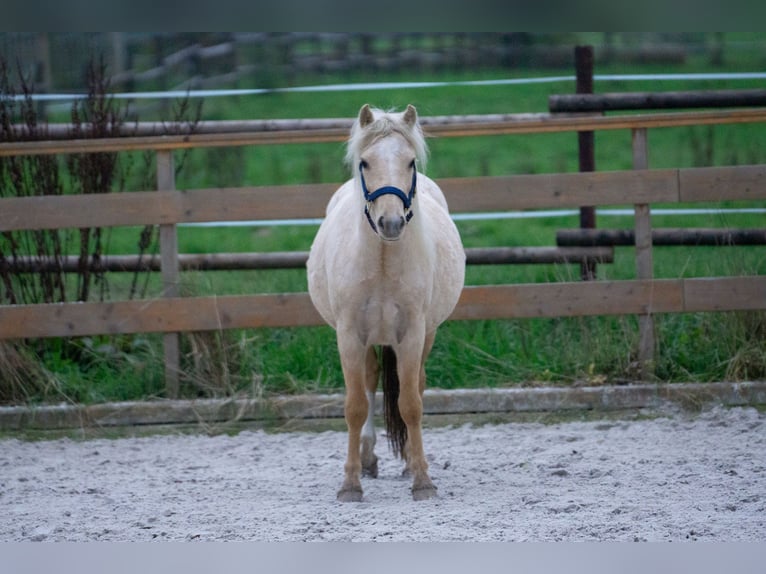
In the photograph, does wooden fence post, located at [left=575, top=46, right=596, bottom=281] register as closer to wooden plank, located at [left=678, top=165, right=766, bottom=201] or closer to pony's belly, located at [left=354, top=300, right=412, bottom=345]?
wooden plank, located at [left=678, top=165, right=766, bottom=201]

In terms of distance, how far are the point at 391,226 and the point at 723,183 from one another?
9.22 feet

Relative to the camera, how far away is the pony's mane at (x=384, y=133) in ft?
11.8

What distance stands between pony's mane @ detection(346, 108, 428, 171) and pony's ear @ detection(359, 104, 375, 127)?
17 mm

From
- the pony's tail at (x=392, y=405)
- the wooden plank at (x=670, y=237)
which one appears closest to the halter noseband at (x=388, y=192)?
the pony's tail at (x=392, y=405)

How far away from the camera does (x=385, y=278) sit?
381 cm

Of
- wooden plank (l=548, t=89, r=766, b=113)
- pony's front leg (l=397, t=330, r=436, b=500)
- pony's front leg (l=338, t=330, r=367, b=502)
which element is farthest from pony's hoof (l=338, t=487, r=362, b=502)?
wooden plank (l=548, t=89, r=766, b=113)

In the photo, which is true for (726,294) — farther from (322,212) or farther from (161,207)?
(161,207)

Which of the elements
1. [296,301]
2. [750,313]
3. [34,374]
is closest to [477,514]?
[296,301]

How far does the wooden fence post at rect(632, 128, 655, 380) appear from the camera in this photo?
533 cm

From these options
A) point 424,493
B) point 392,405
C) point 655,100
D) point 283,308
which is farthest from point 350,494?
point 655,100

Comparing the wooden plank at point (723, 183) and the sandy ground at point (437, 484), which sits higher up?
the wooden plank at point (723, 183)

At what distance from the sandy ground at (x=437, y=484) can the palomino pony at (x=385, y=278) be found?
29cm

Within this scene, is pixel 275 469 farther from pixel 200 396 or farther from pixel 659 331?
pixel 659 331

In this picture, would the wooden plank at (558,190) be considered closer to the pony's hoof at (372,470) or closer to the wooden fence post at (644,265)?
the wooden fence post at (644,265)
